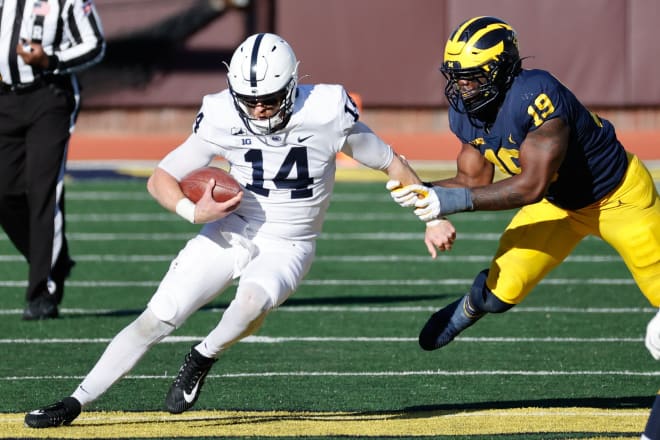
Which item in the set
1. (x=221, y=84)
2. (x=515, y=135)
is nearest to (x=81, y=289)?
(x=515, y=135)

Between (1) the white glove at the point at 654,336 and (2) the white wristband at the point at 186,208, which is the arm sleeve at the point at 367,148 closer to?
(2) the white wristband at the point at 186,208

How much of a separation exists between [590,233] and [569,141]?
47 cm

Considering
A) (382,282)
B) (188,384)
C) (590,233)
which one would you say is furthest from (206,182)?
(382,282)

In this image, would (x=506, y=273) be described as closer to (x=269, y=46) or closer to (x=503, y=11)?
(x=269, y=46)

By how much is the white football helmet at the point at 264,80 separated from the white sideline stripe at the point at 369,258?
455cm

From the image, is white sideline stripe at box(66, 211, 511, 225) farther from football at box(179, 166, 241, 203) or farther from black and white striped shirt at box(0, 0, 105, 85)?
football at box(179, 166, 241, 203)

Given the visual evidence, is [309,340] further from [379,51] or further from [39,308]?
[379,51]

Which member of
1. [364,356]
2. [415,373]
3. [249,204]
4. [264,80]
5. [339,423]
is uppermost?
[264,80]

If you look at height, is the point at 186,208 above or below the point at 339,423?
above

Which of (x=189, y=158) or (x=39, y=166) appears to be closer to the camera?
(x=189, y=158)

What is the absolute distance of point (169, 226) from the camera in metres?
11.0

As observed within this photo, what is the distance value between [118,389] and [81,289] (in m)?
2.77

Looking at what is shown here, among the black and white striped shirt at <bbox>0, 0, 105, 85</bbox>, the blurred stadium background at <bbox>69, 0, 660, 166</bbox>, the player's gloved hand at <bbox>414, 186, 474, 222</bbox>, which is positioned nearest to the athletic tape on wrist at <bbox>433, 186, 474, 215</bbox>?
the player's gloved hand at <bbox>414, 186, 474, 222</bbox>

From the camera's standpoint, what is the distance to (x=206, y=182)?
477cm
